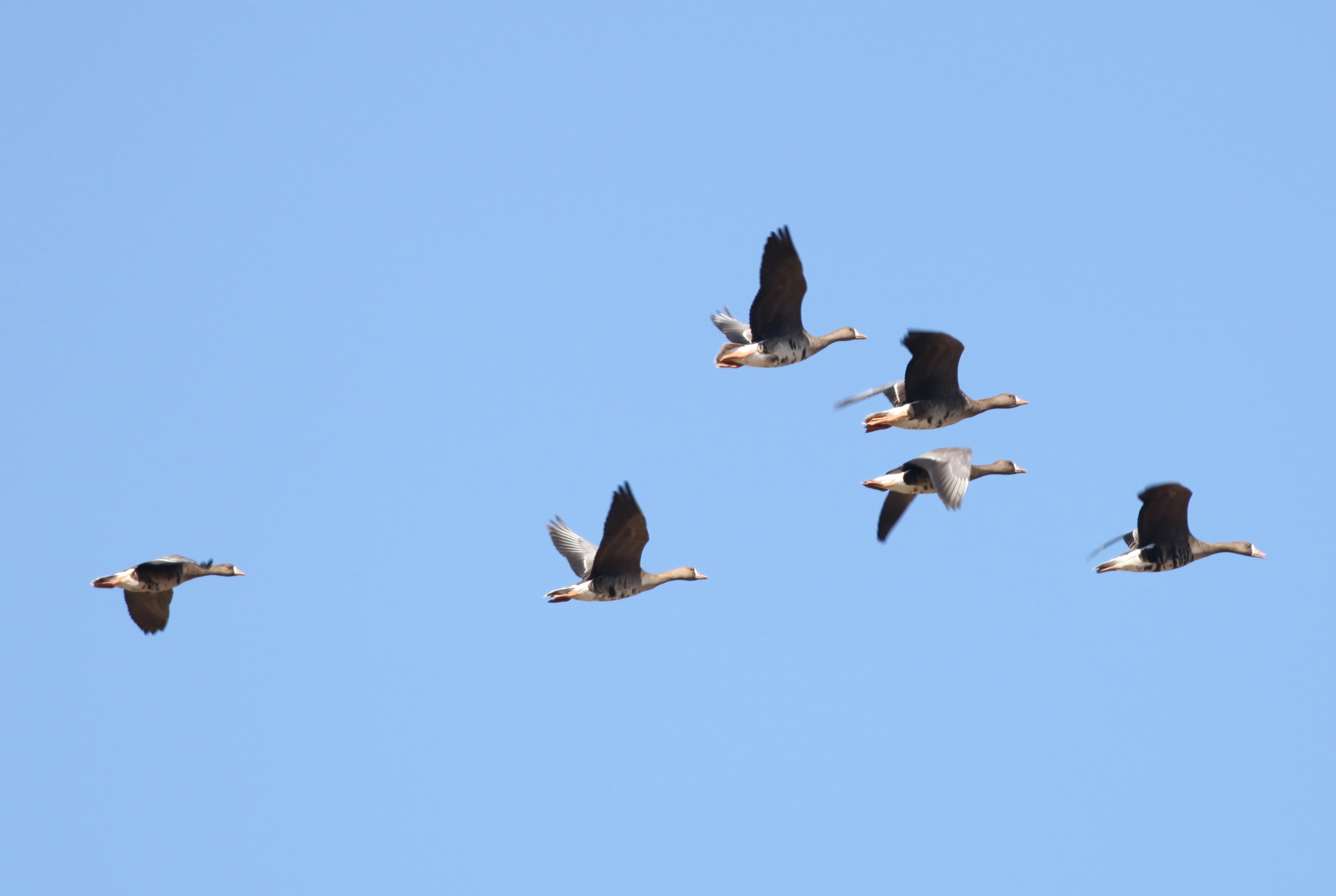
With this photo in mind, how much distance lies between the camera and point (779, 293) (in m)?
28.1

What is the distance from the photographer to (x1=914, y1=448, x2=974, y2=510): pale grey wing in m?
24.5

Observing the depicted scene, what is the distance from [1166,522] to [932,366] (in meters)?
4.33

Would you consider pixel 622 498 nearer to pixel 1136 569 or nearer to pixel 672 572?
pixel 672 572

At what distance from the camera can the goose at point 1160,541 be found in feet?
84.6

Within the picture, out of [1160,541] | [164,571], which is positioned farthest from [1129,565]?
[164,571]

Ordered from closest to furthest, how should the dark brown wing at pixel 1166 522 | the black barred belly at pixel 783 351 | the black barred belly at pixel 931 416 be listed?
the dark brown wing at pixel 1166 522
the black barred belly at pixel 931 416
the black barred belly at pixel 783 351

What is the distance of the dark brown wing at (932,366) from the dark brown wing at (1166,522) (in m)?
3.51

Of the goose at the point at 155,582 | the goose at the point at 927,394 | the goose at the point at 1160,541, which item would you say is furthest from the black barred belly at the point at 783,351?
the goose at the point at 155,582

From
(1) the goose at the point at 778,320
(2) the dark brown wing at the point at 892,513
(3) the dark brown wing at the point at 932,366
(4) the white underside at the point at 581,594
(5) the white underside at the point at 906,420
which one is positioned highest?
(1) the goose at the point at 778,320

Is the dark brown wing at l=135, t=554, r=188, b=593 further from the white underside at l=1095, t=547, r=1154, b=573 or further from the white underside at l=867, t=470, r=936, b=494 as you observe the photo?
the white underside at l=1095, t=547, r=1154, b=573

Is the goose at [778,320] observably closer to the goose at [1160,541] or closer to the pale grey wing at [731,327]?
the pale grey wing at [731,327]

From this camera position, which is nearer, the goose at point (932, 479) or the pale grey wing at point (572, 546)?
the goose at point (932, 479)

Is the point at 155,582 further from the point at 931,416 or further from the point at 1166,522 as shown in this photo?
the point at 1166,522

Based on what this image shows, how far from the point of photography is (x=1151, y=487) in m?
25.4
